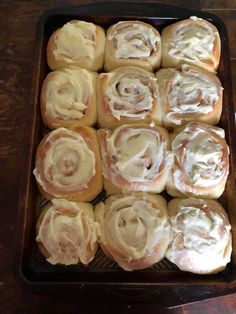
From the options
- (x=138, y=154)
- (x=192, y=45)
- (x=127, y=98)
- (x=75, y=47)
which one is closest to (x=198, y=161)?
(x=138, y=154)

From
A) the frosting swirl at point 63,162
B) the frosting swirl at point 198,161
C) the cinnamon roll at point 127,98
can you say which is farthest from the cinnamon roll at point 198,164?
the frosting swirl at point 63,162

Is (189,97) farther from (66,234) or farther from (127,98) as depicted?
(66,234)

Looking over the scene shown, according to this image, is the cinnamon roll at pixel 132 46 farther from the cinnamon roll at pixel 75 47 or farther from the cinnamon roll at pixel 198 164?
the cinnamon roll at pixel 198 164

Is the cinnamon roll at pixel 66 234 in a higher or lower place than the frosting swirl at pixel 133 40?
lower

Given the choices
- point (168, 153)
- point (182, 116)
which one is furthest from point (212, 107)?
point (168, 153)

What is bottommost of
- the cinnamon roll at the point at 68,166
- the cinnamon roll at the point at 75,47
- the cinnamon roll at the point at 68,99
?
the cinnamon roll at the point at 68,166

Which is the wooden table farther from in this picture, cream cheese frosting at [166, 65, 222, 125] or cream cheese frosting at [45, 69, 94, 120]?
cream cheese frosting at [166, 65, 222, 125]

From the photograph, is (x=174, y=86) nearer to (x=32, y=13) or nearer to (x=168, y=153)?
(x=168, y=153)
